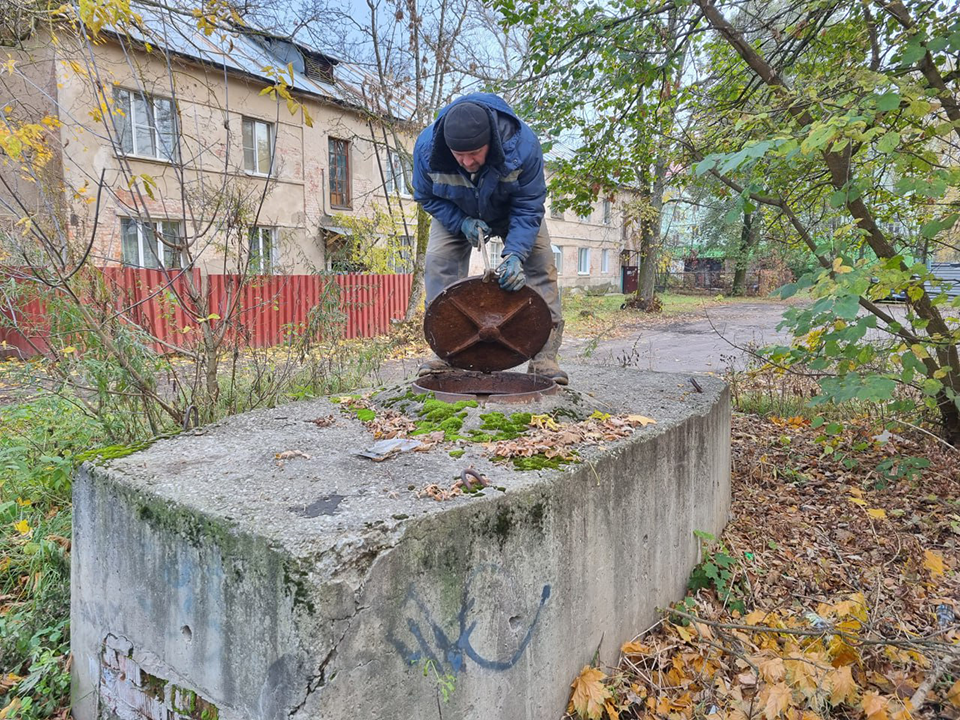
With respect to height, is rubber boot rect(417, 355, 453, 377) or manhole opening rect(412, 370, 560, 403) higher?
rubber boot rect(417, 355, 453, 377)

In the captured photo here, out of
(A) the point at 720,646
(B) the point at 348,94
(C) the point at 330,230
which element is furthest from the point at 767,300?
(A) the point at 720,646

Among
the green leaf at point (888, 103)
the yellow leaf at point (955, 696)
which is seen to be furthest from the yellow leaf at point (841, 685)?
the green leaf at point (888, 103)

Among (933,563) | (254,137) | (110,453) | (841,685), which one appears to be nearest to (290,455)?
(110,453)

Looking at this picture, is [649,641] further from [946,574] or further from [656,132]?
[656,132]

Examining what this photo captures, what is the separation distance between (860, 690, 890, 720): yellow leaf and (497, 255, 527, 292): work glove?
Answer: 7.68ft

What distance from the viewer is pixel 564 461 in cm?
248

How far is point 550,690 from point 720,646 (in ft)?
3.19

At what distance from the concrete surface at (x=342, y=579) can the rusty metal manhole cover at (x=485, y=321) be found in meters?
0.83

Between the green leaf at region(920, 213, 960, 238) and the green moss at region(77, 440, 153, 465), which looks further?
the green leaf at region(920, 213, 960, 238)

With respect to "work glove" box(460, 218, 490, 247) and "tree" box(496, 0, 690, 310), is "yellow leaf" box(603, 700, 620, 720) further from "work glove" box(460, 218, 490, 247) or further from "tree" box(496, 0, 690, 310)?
"tree" box(496, 0, 690, 310)

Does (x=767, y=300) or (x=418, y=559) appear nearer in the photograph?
(x=418, y=559)

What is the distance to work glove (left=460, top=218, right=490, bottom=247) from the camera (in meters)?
3.57

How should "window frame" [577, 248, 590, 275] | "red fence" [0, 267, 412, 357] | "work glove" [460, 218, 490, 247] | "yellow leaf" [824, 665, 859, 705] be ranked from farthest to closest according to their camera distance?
"window frame" [577, 248, 590, 275], "red fence" [0, 267, 412, 357], "work glove" [460, 218, 490, 247], "yellow leaf" [824, 665, 859, 705]

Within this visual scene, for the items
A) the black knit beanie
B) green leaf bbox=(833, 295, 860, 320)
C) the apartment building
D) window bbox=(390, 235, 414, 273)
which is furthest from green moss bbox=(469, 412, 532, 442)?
window bbox=(390, 235, 414, 273)
